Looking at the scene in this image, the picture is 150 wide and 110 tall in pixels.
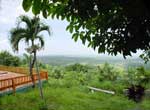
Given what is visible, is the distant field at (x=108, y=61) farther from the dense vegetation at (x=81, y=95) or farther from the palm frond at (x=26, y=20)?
the palm frond at (x=26, y=20)

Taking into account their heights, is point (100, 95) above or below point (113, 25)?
below

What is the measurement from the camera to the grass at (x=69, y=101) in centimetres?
1447

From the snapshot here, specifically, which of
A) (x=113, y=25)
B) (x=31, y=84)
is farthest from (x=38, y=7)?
(x=31, y=84)

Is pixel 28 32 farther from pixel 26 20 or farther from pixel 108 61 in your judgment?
pixel 108 61

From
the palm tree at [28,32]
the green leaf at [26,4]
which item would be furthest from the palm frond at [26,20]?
the green leaf at [26,4]

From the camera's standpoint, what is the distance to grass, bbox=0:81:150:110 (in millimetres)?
14469

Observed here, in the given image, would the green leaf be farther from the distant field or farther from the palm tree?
the palm tree

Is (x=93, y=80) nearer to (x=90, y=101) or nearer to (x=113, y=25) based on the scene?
(x=90, y=101)

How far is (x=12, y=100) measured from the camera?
15719 millimetres

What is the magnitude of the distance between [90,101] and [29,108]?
3427mm

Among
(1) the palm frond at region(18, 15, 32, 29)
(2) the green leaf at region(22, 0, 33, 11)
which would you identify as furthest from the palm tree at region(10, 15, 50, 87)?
(2) the green leaf at region(22, 0, 33, 11)

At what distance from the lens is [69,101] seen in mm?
15812

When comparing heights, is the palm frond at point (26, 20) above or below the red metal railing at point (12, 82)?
above

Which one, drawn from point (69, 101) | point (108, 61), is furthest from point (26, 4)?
point (108, 61)
